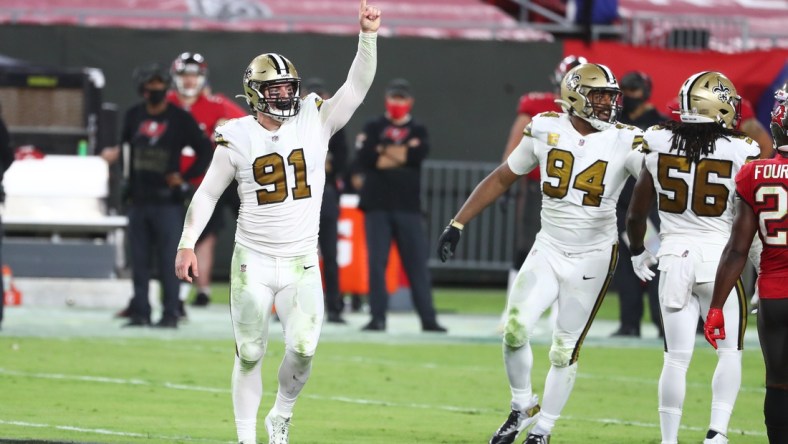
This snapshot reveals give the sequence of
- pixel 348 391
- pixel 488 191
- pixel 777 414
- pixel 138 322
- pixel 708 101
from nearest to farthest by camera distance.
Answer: pixel 777 414 → pixel 708 101 → pixel 488 191 → pixel 348 391 → pixel 138 322

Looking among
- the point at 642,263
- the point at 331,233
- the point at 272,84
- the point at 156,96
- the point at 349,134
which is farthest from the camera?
the point at 349,134

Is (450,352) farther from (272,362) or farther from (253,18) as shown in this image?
(253,18)

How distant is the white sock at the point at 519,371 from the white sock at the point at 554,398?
0.16 meters

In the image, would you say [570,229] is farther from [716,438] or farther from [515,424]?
[716,438]

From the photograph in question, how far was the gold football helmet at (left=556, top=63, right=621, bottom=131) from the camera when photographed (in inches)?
314

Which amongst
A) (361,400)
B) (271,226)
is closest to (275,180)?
(271,226)

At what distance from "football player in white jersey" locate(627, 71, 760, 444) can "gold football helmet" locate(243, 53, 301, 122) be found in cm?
172

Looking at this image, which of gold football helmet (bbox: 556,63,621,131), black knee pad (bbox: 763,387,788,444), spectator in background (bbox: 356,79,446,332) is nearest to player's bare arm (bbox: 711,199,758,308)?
black knee pad (bbox: 763,387,788,444)

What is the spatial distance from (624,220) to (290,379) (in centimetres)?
593

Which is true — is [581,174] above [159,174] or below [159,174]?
above

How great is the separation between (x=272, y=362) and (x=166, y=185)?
7.53 ft

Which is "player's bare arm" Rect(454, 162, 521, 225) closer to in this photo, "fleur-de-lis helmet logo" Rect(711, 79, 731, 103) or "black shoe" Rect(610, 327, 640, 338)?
"fleur-de-lis helmet logo" Rect(711, 79, 731, 103)

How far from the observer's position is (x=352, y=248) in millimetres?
15844

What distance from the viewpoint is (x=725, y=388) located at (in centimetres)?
750
